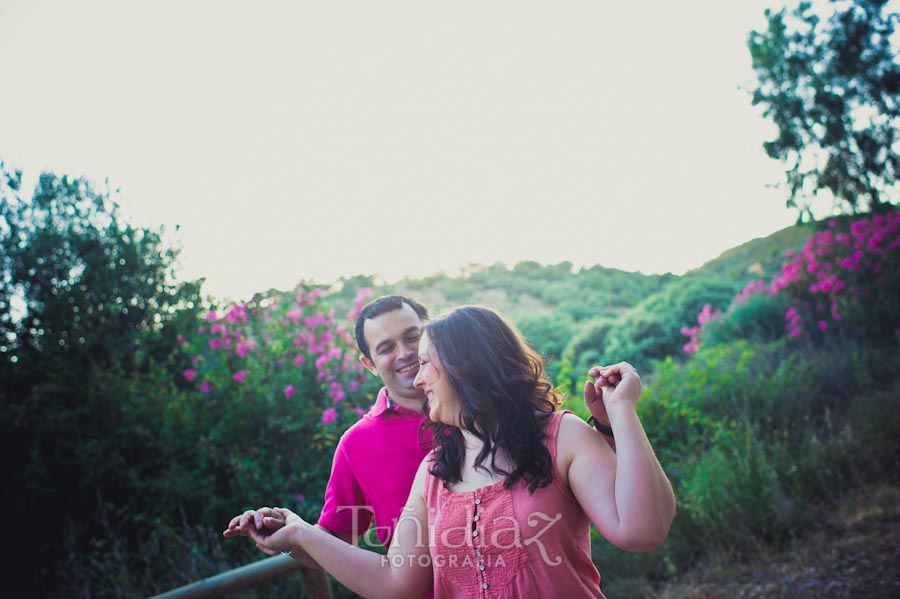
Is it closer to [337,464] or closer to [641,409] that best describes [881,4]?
[641,409]

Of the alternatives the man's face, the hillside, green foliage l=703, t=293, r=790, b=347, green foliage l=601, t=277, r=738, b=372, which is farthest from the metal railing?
the hillside

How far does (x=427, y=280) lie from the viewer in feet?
59.4

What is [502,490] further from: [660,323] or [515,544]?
[660,323]

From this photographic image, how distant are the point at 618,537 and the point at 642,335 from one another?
11.5m

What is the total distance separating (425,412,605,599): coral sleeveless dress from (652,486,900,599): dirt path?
359 cm

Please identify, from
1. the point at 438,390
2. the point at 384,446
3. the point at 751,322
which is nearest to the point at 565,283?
the point at 751,322

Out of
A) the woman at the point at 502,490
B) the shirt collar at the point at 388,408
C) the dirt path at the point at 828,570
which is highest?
the shirt collar at the point at 388,408

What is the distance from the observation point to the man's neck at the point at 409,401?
2.42m

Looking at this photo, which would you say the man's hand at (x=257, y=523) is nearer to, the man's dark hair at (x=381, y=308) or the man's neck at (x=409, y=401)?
the man's neck at (x=409, y=401)

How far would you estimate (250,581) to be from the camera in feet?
8.78

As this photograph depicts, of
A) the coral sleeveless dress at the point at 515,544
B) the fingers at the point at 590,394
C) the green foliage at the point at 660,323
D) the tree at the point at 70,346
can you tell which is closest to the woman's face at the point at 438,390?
the coral sleeveless dress at the point at 515,544

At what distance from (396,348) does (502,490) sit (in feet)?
2.91

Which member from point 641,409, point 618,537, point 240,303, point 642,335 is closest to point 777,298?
point 642,335

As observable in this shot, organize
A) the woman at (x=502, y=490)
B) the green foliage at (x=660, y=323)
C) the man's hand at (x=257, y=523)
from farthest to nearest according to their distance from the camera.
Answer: the green foliage at (x=660, y=323) < the man's hand at (x=257, y=523) < the woman at (x=502, y=490)
